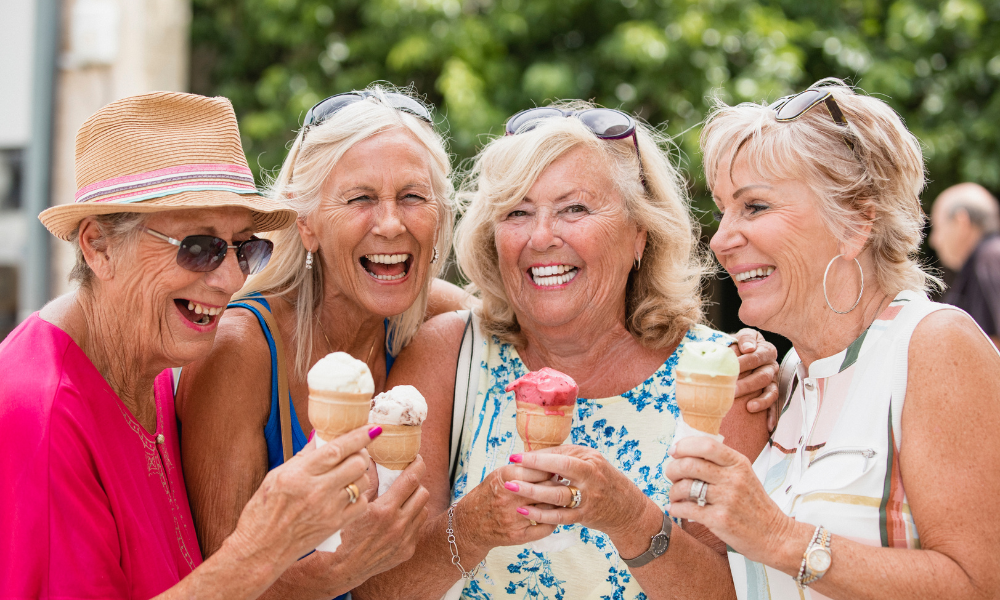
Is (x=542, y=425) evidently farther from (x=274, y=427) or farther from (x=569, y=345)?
(x=274, y=427)

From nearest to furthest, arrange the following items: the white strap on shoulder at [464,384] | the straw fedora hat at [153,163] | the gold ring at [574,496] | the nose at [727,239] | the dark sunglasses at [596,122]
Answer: the straw fedora hat at [153,163] < the gold ring at [574,496] < the nose at [727,239] < the white strap on shoulder at [464,384] < the dark sunglasses at [596,122]

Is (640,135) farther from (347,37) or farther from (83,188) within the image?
(347,37)

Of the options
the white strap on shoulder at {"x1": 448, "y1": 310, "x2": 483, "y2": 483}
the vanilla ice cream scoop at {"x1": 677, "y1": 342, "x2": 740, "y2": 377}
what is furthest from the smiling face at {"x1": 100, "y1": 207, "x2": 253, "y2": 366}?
the vanilla ice cream scoop at {"x1": 677, "y1": 342, "x2": 740, "y2": 377}

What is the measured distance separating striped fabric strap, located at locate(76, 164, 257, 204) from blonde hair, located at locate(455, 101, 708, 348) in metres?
1.23

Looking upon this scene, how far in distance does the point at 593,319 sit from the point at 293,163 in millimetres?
1491

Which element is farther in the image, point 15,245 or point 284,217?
point 15,245

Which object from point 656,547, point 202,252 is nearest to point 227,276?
point 202,252

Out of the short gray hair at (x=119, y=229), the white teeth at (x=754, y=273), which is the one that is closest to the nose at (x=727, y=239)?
the white teeth at (x=754, y=273)

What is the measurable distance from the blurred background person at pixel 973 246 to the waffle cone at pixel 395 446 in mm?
7695

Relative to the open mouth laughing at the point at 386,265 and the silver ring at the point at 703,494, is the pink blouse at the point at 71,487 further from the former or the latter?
the silver ring at the point at 703,494

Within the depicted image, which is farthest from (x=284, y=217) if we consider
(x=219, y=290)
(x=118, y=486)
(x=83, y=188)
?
(x=118, y=486)

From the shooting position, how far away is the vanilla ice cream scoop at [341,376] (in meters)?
2.47

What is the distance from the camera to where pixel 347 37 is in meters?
10.9

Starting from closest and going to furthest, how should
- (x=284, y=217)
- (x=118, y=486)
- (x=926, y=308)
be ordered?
1. (x=118, y=486)
2. (x=926, y=308)
3. (x=284, y=217)
